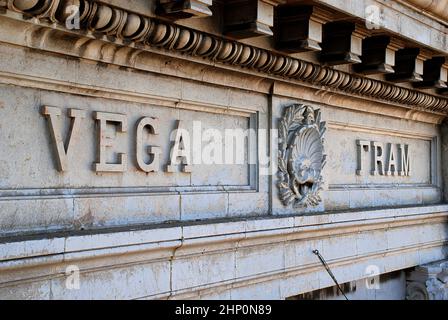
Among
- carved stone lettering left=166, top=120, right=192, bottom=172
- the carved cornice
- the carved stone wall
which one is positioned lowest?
the carved stone wall

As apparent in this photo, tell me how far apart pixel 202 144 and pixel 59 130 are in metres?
1.31

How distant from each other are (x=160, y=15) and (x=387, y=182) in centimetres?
397

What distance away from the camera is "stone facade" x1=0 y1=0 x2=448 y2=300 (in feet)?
11.5

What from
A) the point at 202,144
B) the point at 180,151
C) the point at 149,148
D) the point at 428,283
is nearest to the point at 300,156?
the point at 202,144

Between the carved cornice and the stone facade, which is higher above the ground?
the carved cornice

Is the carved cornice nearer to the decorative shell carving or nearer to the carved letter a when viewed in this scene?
the decorative shell carving

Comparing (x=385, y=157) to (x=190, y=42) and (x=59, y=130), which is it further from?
(x=59, y=130)

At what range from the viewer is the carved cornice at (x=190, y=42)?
340cm

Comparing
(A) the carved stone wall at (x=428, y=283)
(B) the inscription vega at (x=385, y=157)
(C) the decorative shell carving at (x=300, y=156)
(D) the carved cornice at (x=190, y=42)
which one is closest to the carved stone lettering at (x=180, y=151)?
(D) the carved cornice at (x=190, y=42)

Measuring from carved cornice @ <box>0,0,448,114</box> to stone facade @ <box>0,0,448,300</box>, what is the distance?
0.04 ft

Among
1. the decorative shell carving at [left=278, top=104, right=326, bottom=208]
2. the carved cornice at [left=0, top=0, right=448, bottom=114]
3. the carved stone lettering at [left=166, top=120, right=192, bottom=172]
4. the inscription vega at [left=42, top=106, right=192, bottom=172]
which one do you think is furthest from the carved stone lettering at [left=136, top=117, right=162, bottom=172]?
the decorative shell carving at [left=278, top=104, right=326, bottom=208]

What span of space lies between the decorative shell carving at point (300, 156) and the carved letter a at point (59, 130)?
6.87ft

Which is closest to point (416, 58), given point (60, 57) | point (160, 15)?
point (160, 15)
